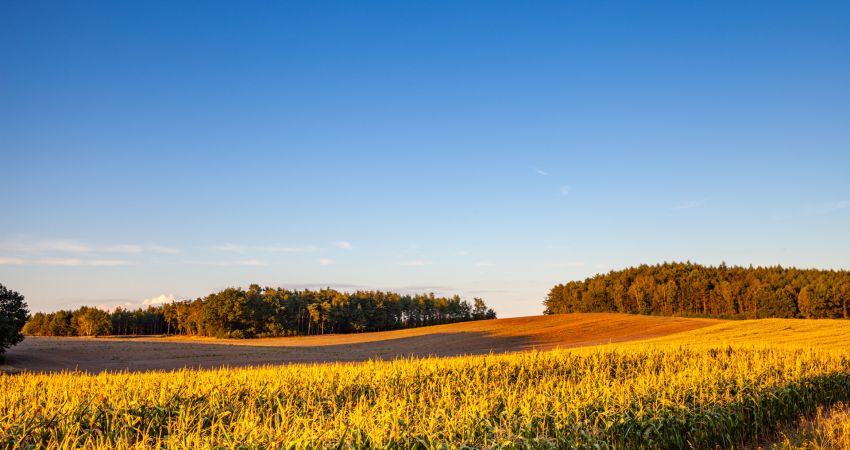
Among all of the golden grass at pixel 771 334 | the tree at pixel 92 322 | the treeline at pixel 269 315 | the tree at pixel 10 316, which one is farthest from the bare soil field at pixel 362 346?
the tree at pixel 92 322

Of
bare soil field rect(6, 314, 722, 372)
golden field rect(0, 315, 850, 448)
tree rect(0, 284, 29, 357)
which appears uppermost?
tree rect(0, 284, 29, 357)

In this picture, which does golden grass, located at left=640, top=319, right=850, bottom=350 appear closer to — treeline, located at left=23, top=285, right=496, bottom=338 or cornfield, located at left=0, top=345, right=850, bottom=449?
cornfield, located at left=0, top=345, right=850, bottom=449

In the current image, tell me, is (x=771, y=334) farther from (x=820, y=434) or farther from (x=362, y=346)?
(x=362, y=346)

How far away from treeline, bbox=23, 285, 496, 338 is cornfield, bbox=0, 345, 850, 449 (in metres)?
66.3

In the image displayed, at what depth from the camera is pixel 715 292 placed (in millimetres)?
80938

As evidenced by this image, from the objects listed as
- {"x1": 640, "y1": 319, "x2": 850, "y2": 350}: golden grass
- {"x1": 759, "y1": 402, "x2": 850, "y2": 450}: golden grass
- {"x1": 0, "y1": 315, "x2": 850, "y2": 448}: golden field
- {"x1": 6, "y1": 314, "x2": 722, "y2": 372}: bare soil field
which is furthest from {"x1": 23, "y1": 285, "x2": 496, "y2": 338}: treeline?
{"x1": 759, "y1": 402, "x2": 850, "y2": 450}: golden grass

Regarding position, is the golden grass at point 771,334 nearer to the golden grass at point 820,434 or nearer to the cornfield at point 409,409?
the cornfield at point 409,409

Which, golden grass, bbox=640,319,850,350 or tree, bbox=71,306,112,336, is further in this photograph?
tree, bbox=71,306,112,336

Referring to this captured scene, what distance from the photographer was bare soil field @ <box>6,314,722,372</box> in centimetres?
3806

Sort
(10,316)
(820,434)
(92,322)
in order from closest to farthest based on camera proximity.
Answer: (820,434) < (10,316) < (92,322)

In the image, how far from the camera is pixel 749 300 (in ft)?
253

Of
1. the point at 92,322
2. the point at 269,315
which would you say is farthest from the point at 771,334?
the point at 92,322

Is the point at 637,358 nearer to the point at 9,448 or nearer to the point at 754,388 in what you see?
the point at 754,388

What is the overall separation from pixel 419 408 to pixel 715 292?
8224cm
